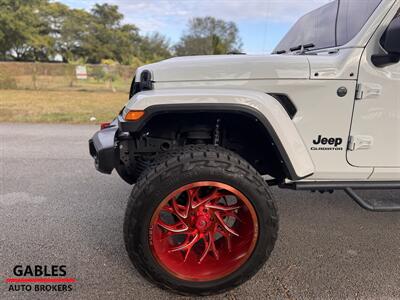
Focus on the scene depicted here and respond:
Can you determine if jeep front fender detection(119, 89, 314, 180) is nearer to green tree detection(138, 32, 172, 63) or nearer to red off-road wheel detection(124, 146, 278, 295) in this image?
red off-road wheel detection(124, 146, 278, 295)

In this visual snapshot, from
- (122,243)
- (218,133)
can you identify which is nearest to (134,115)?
(218,133)

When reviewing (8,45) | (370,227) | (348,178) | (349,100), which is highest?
(8,45)

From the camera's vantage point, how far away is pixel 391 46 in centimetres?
220

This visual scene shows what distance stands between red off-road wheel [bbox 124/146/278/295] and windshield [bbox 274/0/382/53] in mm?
1271

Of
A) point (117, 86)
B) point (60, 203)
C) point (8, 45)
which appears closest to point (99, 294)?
point (60, 203)

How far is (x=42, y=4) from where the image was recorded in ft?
176

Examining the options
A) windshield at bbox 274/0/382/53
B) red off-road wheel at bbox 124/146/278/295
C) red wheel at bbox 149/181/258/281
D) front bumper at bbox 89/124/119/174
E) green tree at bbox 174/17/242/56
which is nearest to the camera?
red off-road wheel at bbox 124/146/278/295

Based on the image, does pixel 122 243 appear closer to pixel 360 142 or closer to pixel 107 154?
pixel 107 154

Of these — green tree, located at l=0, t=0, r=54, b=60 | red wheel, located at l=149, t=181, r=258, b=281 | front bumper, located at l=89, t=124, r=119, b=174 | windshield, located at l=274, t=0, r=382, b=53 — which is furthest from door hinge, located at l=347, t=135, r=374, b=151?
green tree, located at l=0, t=0, r=54, b=60

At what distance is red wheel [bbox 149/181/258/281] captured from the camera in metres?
2.30

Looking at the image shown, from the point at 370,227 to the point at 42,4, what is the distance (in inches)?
2417

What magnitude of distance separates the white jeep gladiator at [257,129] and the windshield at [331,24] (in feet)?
0.06

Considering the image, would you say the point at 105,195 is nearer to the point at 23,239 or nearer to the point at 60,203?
the point at 60,203

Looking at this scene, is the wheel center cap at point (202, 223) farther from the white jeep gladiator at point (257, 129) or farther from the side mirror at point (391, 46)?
the side mirror at point (391, 46)
